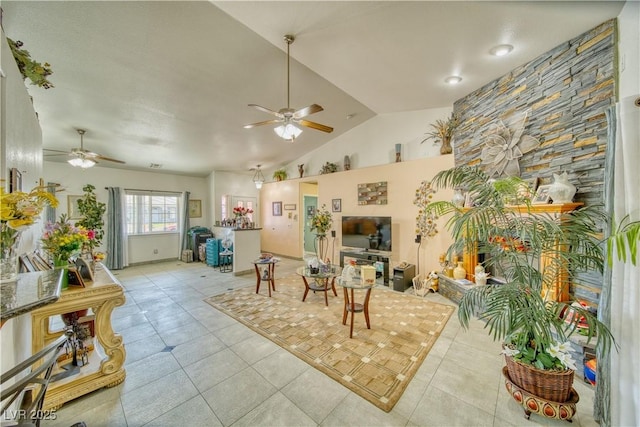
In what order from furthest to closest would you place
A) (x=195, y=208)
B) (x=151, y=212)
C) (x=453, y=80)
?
(x=195, y=208) < (x=151, y=212) < (x=453, y=80)

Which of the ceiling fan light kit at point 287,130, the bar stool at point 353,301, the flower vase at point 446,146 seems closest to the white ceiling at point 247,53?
the flower vase at point 446,146

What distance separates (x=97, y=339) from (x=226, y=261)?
424 cm

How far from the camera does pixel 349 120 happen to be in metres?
5.35

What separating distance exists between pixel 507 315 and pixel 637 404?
742 millimetres

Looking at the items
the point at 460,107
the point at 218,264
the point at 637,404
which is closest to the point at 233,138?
the point at 218,264

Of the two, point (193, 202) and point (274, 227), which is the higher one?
point (193, 202)

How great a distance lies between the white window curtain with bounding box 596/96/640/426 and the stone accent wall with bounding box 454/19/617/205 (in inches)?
36.0

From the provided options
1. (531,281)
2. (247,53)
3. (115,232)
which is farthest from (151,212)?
(531,281)

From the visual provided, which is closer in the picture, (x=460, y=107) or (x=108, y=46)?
(x=108, y=46)

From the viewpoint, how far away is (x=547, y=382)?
5.35ft

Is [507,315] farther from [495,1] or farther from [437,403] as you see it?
[495,1]

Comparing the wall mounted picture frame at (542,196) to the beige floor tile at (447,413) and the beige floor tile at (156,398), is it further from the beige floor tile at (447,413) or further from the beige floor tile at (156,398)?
the beige floor tile at (156,398)

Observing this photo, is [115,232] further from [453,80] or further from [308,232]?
[453,80]

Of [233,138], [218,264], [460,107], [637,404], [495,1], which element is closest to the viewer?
[637,404]
